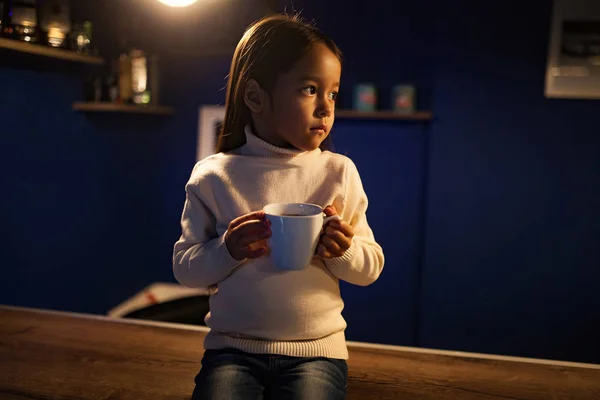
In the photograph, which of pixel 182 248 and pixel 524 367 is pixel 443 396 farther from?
pixel 182 248

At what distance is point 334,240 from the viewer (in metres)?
0.94

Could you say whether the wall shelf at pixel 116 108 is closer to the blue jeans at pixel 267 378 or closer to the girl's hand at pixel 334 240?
the blue jeans at pixel 267 378

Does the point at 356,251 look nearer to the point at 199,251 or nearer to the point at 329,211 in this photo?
the point at 329,211

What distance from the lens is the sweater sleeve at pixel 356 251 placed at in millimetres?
1036

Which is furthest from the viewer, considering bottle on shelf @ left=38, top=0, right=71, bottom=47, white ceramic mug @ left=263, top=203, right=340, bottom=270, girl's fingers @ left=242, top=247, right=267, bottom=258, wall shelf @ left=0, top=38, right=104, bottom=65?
bottle on shelf @ left=38, top=0, right=71, bottom=47

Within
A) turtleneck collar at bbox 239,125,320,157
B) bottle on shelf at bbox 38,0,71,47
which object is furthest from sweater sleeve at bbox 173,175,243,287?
bottle on shelf at bbox 38,0,71,47

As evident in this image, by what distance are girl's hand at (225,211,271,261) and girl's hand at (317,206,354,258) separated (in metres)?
0.10

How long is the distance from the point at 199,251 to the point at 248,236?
18 centimetres

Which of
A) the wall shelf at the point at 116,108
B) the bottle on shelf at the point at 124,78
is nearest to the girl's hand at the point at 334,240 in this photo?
the wall shelf at the point at 116,108

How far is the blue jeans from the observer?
3.22 ft

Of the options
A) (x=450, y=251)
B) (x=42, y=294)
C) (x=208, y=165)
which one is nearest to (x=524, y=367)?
(x=208, y=165)

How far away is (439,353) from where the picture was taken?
1444 mm

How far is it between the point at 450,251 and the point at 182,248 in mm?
2331

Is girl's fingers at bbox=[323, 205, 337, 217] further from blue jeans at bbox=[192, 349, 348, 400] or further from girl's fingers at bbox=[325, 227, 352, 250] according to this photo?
blue jeans at bbox=[192, 349, 348, 400]
